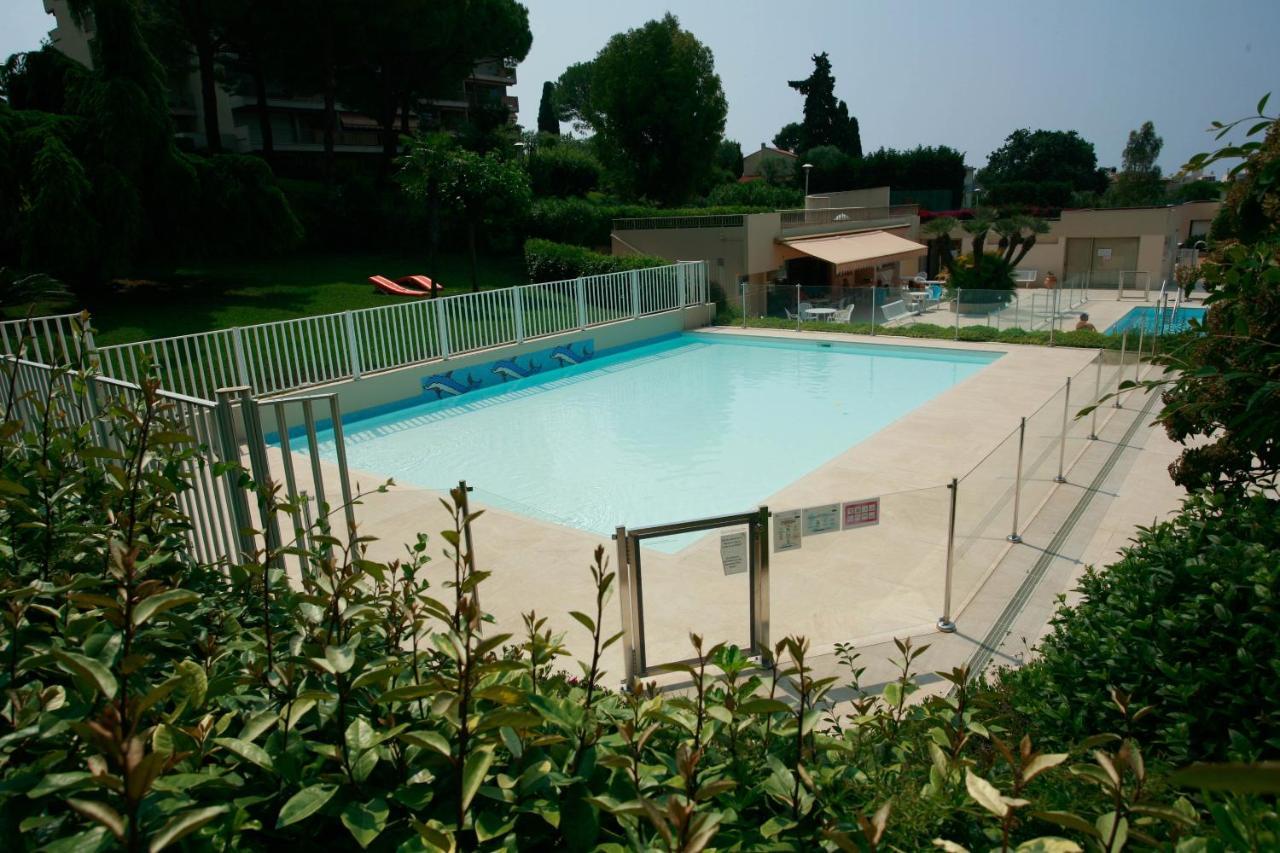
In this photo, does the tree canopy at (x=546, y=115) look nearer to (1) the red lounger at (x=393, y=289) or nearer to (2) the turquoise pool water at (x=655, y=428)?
(1) the red lounger at (x=393, y=289)

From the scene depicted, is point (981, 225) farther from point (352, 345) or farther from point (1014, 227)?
point (352, 345)

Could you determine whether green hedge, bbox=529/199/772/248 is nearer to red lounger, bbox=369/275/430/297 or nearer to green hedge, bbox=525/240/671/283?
green hedge, bbox=525/240/671/283

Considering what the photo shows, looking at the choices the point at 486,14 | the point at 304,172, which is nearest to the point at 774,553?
the point at 486,14

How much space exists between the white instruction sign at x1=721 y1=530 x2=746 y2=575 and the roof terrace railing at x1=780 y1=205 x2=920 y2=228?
839 inches

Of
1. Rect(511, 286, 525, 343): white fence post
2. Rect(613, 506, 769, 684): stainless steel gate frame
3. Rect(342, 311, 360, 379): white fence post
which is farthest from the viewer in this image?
Rect(511, 286, 525, 343): white fence post

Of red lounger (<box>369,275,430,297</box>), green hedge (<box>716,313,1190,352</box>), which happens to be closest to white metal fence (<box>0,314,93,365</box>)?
red lounger (<box>369,275,430,297</box>)

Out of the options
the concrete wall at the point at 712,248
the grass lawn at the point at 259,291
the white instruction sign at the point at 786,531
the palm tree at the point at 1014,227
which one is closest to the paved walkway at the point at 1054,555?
the white instruction sign at the point at 786,531

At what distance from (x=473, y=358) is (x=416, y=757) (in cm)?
1392

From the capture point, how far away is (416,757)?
1.62 m

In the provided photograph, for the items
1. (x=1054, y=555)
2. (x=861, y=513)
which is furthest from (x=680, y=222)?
(x=861, y=513)

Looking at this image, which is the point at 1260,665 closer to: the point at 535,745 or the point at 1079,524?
the point at 535,745

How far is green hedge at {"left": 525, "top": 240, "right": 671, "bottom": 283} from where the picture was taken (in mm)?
20734

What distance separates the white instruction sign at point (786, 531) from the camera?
513 cm

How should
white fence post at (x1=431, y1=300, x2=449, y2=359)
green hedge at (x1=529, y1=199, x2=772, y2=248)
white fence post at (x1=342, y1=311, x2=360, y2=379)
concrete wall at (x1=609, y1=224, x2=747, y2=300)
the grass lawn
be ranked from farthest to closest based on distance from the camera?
1. green hedge at (x1=529, y1=199, x2=772, y2=248)
2. concrete wall at (x1=609, y1=224, x2=747, y2=300)
3. the grass lawn
4. white fence post at (x1=431, y1=300, x2=449, y2=359)
5. white fence post at (x1=342, y1=311, x2=360, y2=379)
